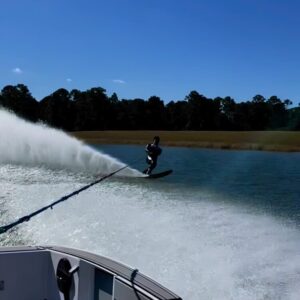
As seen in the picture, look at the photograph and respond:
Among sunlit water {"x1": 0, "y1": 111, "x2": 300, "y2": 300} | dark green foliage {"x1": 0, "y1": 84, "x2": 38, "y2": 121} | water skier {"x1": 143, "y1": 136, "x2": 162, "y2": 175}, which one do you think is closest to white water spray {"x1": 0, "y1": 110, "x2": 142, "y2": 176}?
sunlit water {"x1": 0, "y1": 111, "x2": 300, "y2": 300}

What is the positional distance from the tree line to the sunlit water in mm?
79095

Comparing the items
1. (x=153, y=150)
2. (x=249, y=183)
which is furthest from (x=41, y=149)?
(x=249, y=183)

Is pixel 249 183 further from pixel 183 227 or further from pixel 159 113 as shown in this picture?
pixel 159 113

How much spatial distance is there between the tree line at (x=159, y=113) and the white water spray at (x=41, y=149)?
66491 millimetres

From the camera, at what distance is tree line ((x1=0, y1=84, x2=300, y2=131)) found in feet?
335

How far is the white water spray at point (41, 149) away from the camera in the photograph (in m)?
27.6

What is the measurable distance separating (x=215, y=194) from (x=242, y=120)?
302 ft

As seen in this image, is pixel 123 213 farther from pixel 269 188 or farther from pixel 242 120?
pixel 242 120

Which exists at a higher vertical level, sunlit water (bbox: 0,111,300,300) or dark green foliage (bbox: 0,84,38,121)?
dark green foliage (bbox: 0,84,38,121)

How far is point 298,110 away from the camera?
103000 millimetres

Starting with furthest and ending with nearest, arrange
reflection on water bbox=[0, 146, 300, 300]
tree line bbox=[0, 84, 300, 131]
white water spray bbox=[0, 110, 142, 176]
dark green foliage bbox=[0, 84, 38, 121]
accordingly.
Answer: tree line bbox=[0, 84, 300, 131] < dark green foliage bbox=[0, 84, 38, 121] < white water spray bbox=[0, 110, 142, 176] < reflection on water bbox=[0, 146, 300, 300]

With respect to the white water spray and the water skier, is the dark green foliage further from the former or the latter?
the water skier

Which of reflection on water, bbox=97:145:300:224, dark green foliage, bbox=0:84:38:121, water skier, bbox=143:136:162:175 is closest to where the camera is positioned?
reflection on water, bbox=97:145:300:224

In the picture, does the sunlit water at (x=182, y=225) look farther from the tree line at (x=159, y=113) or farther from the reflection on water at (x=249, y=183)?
the tree line at (x=159, y=113)
